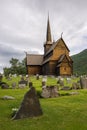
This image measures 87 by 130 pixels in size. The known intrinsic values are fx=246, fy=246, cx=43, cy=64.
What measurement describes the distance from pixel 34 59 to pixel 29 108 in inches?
2838

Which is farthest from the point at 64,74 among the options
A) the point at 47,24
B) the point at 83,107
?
the point at 83,107

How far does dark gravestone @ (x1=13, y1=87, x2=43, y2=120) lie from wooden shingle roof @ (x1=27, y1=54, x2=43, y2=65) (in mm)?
69366

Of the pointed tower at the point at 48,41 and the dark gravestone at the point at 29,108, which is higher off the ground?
the pointed tower at the point at 48,41

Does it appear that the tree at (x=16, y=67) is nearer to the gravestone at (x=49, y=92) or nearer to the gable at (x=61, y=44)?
the gable at (x=61, y=44)

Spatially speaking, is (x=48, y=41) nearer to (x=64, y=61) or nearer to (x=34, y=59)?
(x=34, y=59)

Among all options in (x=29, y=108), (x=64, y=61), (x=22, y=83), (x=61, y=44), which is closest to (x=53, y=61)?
(x=61, y=44)

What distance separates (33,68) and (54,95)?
206 ft

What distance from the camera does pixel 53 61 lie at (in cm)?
7188

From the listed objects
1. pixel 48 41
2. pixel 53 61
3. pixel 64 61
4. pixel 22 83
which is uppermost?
pixel 48 41

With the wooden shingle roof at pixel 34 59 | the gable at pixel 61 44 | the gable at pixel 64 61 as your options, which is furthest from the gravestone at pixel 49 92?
the wooden shingle roof at pixel 34 59

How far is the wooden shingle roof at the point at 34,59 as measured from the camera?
81.8 metres

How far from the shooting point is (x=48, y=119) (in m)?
11.1

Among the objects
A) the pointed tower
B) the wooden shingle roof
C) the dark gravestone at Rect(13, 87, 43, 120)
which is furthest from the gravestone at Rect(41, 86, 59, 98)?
the pointed tower

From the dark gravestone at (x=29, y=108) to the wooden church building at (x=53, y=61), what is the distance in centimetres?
5474
